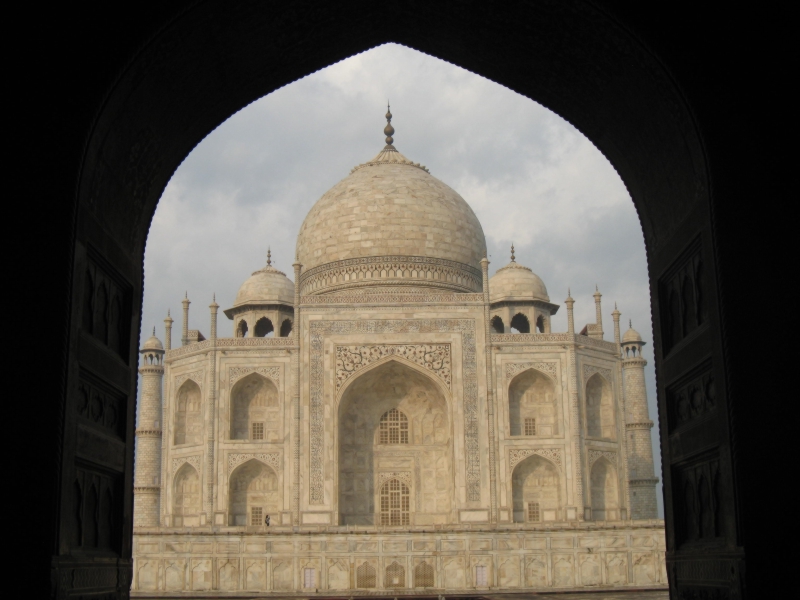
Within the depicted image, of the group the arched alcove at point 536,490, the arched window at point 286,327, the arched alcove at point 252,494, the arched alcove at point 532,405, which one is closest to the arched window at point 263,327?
the arched window at point 286,327

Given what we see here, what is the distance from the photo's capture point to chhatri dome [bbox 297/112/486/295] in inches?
1235

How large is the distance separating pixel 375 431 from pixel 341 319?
320 cm

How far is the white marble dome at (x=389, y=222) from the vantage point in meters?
31.7

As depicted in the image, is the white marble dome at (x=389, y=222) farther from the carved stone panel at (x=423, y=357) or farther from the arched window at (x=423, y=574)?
the arched window at (x=423, y=574)

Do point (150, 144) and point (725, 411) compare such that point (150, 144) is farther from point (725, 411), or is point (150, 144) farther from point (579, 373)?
point (579, 373)

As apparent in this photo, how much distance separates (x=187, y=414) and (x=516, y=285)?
10.1 meters

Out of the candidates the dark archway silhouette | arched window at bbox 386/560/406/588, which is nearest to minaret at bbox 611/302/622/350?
arched window at bbox 386/560/406/588

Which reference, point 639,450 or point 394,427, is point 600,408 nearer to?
point 639,450

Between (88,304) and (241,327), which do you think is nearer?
(88,304)

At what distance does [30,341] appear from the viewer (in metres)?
5.51

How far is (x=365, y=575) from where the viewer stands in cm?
2236

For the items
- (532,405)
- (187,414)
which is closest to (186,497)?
(187,414)

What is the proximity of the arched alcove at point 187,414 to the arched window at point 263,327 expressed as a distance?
3.40 metres

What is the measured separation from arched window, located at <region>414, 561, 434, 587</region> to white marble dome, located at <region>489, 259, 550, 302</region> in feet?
36.1
